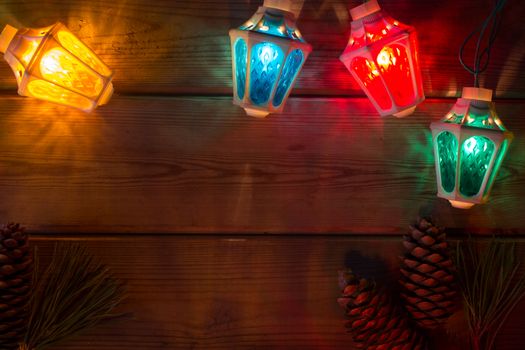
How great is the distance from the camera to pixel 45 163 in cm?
85

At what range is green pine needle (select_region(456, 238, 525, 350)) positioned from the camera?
32.0 inches

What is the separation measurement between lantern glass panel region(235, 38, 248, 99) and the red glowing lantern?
17 centimetres

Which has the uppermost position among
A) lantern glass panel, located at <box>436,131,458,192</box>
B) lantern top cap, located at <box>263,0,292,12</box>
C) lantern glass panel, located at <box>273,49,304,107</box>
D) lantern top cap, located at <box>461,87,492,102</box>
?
lantern top cap, located at <box>263,0,292,12</box>

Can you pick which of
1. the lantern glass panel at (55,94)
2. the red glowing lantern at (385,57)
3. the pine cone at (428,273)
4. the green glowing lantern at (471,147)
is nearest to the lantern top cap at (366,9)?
the red glowing lantern at (385,57)

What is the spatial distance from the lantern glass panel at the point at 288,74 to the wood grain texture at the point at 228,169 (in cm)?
12

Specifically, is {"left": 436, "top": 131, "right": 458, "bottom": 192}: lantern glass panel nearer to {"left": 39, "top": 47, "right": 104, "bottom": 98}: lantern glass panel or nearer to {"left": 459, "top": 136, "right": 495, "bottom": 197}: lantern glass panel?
{"left": 459, "top": 136, "right": 495, "bottom": 197}: lantern glass panel

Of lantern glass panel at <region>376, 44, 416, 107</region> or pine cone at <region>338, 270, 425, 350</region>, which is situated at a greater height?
lantern glass panel at <region>376, 44, 416, 107</region>

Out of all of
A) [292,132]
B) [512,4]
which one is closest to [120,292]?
[292,132]

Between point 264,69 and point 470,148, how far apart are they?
1.15ft

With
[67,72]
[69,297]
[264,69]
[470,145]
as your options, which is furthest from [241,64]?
[69,297]

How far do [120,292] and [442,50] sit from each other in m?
0.75

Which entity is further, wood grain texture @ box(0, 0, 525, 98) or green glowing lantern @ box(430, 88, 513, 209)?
wood grain texture @ box(0, 0, 525, 98)

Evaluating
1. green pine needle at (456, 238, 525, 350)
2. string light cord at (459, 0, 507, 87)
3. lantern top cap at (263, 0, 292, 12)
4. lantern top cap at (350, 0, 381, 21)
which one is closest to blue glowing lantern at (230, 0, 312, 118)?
lantern top cap at (263, 0, 292, 12)

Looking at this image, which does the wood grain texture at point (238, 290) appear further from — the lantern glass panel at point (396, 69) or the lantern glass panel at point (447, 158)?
the lantern glass panel at point (396, 69)
